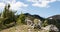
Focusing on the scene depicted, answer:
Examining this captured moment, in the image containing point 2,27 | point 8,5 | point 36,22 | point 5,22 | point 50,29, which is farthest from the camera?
point 8,5

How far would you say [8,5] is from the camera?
18984mm

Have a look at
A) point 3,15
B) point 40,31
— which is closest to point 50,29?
point 40,31

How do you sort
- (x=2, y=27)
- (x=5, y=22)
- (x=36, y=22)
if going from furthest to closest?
1. (x=5, y=22)
2. (x=2, y=27)
3. (x=36, y=22)

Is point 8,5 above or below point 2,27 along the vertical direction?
above

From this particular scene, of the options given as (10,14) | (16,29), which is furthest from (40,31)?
(10,14)

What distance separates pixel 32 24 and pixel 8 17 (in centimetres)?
352

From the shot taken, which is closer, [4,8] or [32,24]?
[32,24]

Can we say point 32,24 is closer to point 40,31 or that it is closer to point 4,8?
point 40,31

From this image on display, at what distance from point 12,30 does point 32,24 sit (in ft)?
5.26

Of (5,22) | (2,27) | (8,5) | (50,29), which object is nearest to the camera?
(50,29)

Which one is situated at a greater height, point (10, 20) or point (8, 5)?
point (8, 5)

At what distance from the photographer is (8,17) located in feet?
58.7

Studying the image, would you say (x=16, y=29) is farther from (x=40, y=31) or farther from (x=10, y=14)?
(x=10, y=14)

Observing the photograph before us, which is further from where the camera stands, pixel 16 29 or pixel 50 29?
pixel 16 29
